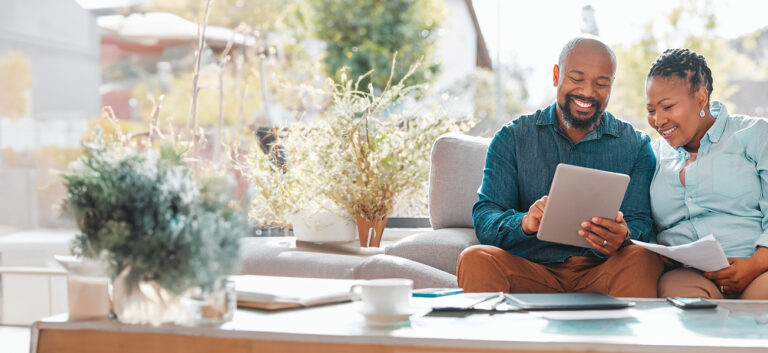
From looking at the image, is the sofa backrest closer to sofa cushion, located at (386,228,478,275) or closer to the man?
sofa cushion, located at (386,228,478,275)

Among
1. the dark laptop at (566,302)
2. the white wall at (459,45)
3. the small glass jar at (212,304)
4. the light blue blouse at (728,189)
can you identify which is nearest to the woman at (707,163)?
the light blue blouse at (728,189)

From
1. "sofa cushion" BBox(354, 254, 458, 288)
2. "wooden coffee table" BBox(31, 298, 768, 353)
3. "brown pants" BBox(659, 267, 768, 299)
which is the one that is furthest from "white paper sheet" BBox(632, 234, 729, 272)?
"sofa cushion" BBox(354, 254, 458, 288)

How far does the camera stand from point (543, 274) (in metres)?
1.99

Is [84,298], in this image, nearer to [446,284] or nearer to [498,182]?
[446,284]

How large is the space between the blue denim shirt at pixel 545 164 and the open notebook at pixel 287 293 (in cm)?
69

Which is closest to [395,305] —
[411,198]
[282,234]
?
[411,198]

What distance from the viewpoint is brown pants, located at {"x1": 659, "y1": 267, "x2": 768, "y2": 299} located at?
176cm

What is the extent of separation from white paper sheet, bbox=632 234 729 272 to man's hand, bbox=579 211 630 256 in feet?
0.46

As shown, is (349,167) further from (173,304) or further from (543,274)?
(173,304)

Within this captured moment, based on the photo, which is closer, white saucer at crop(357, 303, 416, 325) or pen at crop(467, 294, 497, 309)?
white saucer at crop(357, 303, 416, 325)

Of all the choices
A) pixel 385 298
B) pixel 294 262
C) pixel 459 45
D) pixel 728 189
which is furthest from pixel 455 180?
pixel 459 45

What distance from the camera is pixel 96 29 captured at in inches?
231

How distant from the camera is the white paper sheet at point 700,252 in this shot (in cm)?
157

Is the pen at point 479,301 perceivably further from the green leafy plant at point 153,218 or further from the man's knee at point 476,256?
the green leafy plant at point 153,218
